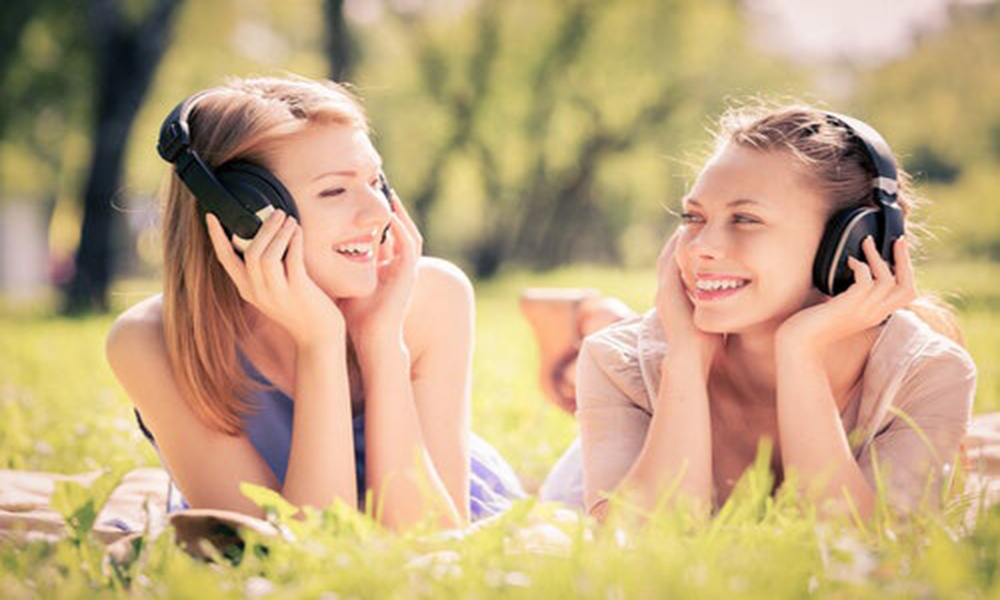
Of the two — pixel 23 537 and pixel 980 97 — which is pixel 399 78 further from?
pixel 23 537

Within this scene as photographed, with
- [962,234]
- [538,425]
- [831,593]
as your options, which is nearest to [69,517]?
[831,593]

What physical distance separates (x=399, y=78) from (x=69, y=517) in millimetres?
28569

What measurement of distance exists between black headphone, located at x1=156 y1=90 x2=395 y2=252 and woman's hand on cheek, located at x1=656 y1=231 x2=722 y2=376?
1.06 meters

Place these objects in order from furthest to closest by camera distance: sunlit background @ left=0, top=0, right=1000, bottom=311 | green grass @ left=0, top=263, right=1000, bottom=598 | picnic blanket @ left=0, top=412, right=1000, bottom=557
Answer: sunlit background @ left=0, top=0, right=1000, bottom=311, picnic blanket @ left=0, top=412, right=1000, bottom=557, green grass @ left=0, top=263, right=1000, bottom=598

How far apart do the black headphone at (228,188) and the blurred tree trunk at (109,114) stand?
11.2 meters

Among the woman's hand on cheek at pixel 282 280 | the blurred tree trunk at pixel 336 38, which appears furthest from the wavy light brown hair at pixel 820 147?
the blurred tree trunk at pixel 336 38

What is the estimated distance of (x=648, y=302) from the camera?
44.9 feet

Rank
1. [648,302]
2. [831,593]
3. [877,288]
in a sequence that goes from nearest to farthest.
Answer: [831,593] < [877,288] < [648,302]

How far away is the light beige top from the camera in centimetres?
280

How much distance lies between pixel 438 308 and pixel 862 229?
4.14 ft

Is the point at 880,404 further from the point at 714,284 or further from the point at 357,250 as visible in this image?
the point at 357,250

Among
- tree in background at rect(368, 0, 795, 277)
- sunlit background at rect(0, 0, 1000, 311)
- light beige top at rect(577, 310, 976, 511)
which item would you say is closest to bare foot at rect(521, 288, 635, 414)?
light beige top at rect(577, 310, 976, 511)

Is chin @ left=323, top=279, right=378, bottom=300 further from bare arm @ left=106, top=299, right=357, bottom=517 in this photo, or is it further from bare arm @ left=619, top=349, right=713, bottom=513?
bare arm @ left=619, top=349, right=713, bottom=513

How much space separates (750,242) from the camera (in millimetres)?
2873
